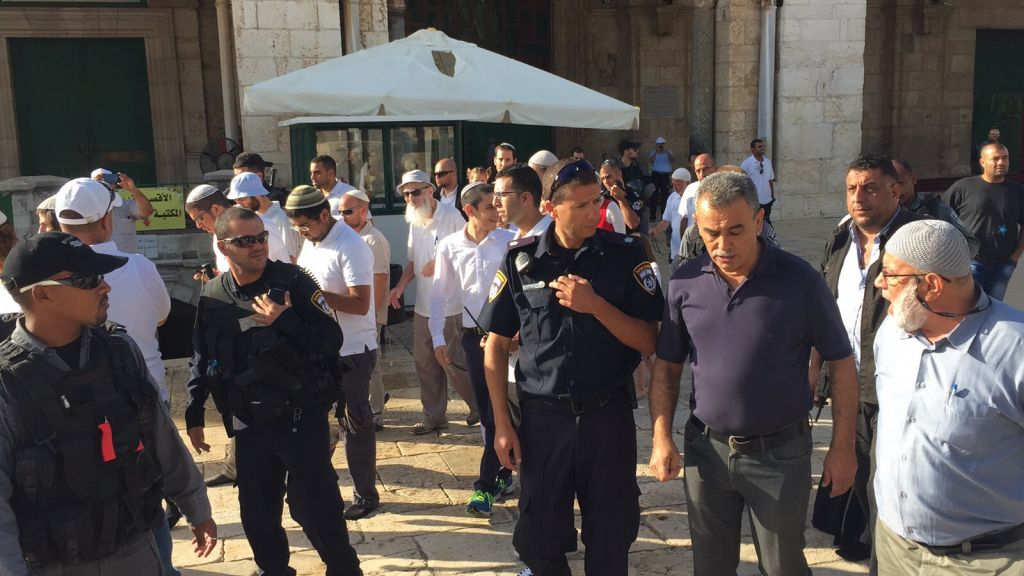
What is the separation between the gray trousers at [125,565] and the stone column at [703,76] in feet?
42.3

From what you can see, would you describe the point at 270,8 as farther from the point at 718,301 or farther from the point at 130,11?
the point at 718,301

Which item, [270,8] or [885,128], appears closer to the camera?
[270,8]

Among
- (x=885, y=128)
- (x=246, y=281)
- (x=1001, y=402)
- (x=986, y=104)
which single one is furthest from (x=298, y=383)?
(x=986, y=104)

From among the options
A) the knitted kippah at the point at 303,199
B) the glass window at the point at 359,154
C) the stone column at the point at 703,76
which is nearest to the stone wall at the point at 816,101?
the stone column at the point at 703,76

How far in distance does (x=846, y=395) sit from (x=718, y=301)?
528mm

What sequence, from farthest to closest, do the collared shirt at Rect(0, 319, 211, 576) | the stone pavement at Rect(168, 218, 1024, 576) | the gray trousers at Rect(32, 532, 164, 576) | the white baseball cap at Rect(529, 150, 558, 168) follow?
the white baseball cap at Rect(529, 150, 558, 168)
the stone pavement at Rect(168, 218, 1024, 576)
the gray trousers at Rect(32, 532, 164, 576)
the collared shirt at Rect(0, 319, 211, 576)

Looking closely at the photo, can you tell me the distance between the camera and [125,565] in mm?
2635

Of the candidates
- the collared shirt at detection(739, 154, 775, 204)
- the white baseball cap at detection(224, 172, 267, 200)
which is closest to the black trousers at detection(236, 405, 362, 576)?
the white baseball cap at detection(224, 172, 267, 200)

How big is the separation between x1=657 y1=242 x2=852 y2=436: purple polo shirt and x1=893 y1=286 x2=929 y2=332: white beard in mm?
376

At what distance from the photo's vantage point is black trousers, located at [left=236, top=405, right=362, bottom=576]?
3.66 m

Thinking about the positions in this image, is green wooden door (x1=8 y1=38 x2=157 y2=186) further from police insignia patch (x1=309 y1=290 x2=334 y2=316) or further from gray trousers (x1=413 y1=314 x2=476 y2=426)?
police insignia patch (x1=309 y1=290 x2=334 y2=316)

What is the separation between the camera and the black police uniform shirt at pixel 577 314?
3270mm

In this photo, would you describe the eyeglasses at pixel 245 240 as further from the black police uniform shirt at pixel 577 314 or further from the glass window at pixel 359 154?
the glass window at pixel 359 154

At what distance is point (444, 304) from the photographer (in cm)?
516
